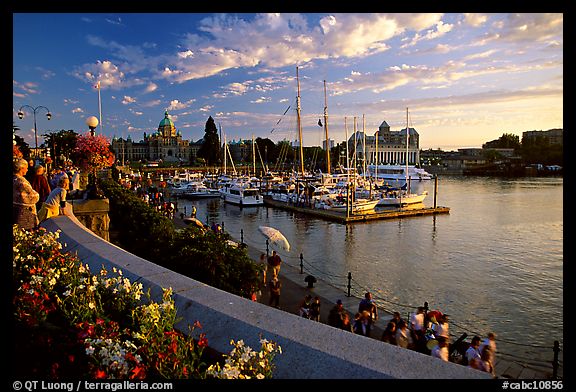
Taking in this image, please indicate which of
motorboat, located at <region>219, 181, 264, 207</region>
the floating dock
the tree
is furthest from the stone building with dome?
the floating dock

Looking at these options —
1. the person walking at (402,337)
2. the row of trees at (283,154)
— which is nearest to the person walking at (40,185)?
the person walking at (402,337)

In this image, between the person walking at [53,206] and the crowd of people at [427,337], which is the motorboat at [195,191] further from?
the crowd of people at [427,337]

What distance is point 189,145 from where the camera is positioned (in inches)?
7825

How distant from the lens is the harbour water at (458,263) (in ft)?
54.1

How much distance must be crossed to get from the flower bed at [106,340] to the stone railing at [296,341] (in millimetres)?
131

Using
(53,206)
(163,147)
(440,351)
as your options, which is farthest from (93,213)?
(163,147)

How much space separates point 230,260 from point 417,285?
14.0m

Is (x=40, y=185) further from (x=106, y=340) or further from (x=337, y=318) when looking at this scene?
(x=106, y=340)

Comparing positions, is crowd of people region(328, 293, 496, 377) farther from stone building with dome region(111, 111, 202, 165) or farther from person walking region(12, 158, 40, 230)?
stone building with dome region(111, 111, 202, 165)

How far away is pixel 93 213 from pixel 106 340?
29.4 ft

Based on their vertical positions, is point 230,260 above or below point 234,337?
below
